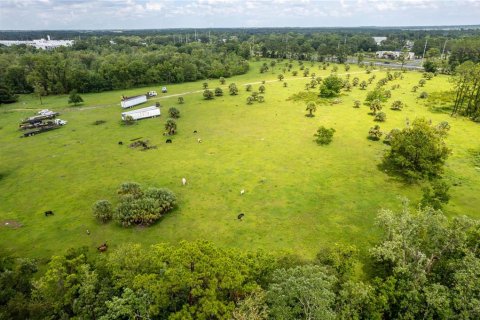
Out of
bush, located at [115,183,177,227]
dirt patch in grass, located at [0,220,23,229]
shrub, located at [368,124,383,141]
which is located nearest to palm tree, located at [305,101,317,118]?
shrub, located at [368,124,383,141]

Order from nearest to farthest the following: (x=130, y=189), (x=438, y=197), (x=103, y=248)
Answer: (x=103, y=248) → (x=438, y=197) → (x=130, y=189)

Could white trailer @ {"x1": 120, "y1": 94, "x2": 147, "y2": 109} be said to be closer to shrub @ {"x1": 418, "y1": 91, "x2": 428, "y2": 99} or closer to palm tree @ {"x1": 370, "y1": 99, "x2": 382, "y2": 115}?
palm tree @ {"x1": 370, "y1": 99, "x2": 382, "y2": 115}

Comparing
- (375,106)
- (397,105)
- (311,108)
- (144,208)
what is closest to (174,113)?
(311,108)

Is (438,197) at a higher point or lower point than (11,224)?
higher

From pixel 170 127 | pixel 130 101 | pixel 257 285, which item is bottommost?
pixel 170 127

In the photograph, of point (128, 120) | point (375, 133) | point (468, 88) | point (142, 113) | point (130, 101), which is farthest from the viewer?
point (130, 101)

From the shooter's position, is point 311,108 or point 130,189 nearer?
point 130,189

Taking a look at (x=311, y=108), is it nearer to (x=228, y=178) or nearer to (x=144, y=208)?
(x=228, y=178)
